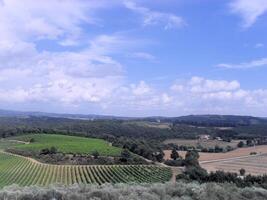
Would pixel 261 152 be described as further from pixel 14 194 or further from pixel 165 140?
pixel 14 194

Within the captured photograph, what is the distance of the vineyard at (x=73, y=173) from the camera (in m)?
68.6

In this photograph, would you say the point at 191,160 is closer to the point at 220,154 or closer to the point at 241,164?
the point at 241,164

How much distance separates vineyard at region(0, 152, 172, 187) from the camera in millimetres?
68562

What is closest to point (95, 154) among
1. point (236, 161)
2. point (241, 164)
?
point (241, 164)

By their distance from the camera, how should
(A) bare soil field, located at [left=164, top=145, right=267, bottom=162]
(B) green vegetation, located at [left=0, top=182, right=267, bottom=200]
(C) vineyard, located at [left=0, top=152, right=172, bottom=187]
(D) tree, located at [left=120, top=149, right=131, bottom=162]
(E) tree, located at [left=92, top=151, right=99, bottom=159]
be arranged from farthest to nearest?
(A) bare soil field, located at [left=164, top=145, right=267, bottom=162]
(E) tree, located at [left=92, top=151, right=99, bottom=159]
(D) tree, located at [left=120, top=149, right=131, bottom=162]
(C) vineyard, located at [left=0, top=152, right=172, bottom=187]
(B) green vegetation, located at [left=0, top=182, right=267, bottom=200]

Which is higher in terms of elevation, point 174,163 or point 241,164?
point 241,164

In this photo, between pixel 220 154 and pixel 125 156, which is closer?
pixel 125 156

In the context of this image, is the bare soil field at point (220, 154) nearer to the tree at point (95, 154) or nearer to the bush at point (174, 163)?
the bush at point (174, 163)

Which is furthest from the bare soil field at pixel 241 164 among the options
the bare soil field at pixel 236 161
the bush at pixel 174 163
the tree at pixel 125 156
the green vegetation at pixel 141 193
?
the green vegetation at pixel 141 193

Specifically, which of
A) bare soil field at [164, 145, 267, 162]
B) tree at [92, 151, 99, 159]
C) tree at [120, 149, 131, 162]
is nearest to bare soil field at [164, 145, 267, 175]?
bare soil field at [164, 145, 267, 162]

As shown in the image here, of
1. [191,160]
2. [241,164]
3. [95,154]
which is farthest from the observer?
[241,164]

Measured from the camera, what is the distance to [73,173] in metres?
77.0

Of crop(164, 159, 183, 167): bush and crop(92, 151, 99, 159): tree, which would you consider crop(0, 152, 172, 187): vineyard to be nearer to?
crop(92, 151, 99, 159): tree

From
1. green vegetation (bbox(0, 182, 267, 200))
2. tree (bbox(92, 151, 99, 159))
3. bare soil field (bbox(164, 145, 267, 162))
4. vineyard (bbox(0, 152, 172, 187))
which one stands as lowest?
vineyard (bbox(0, 152, 172, 187))
